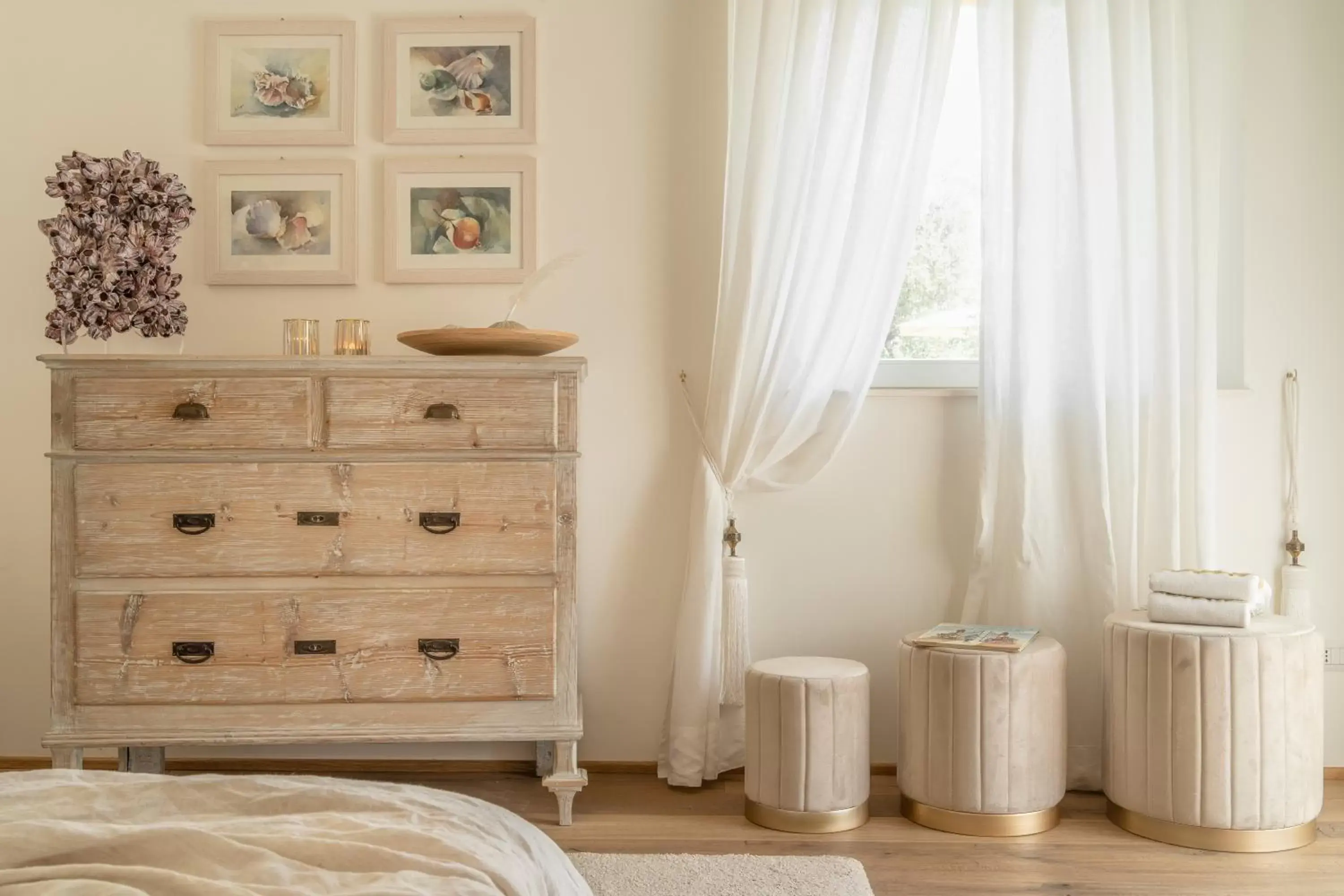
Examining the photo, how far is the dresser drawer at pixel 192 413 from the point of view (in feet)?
8.66

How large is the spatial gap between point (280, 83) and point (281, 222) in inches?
15.7

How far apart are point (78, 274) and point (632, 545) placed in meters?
1.60

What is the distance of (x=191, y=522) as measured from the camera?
267 centimetres

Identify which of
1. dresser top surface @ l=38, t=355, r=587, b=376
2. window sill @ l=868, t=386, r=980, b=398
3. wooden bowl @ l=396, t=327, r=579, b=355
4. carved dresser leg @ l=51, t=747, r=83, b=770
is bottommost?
carved dresser leg @ l=51, t=747, r=83, b=770

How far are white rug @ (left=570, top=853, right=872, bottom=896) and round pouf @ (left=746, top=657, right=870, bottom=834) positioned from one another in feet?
0.65

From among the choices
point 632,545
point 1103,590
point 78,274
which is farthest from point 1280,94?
point 78,274

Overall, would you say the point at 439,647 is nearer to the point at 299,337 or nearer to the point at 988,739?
the point at 299,337

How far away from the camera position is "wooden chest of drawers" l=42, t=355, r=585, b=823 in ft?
8.67

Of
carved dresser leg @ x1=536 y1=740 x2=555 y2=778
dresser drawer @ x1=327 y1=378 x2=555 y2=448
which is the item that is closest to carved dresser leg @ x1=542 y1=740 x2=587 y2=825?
carved dresser leg @ x1=536 y1=740 x2=555 y2=778

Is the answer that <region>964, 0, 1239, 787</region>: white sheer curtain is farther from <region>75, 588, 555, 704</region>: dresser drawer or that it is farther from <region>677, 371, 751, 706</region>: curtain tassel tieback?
<region>75, 588, 555, 704</region>: dresser drawer

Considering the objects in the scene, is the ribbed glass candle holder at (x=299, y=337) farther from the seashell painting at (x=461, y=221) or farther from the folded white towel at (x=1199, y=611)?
the folded white towel at (x=1199, y=611)

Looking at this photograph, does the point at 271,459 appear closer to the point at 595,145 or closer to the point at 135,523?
the point at 135,523

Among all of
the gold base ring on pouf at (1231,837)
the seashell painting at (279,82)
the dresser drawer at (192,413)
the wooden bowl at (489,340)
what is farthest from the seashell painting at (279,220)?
the gold base ring on pouf at (1231,837)

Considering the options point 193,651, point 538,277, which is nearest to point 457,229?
point 538,277
